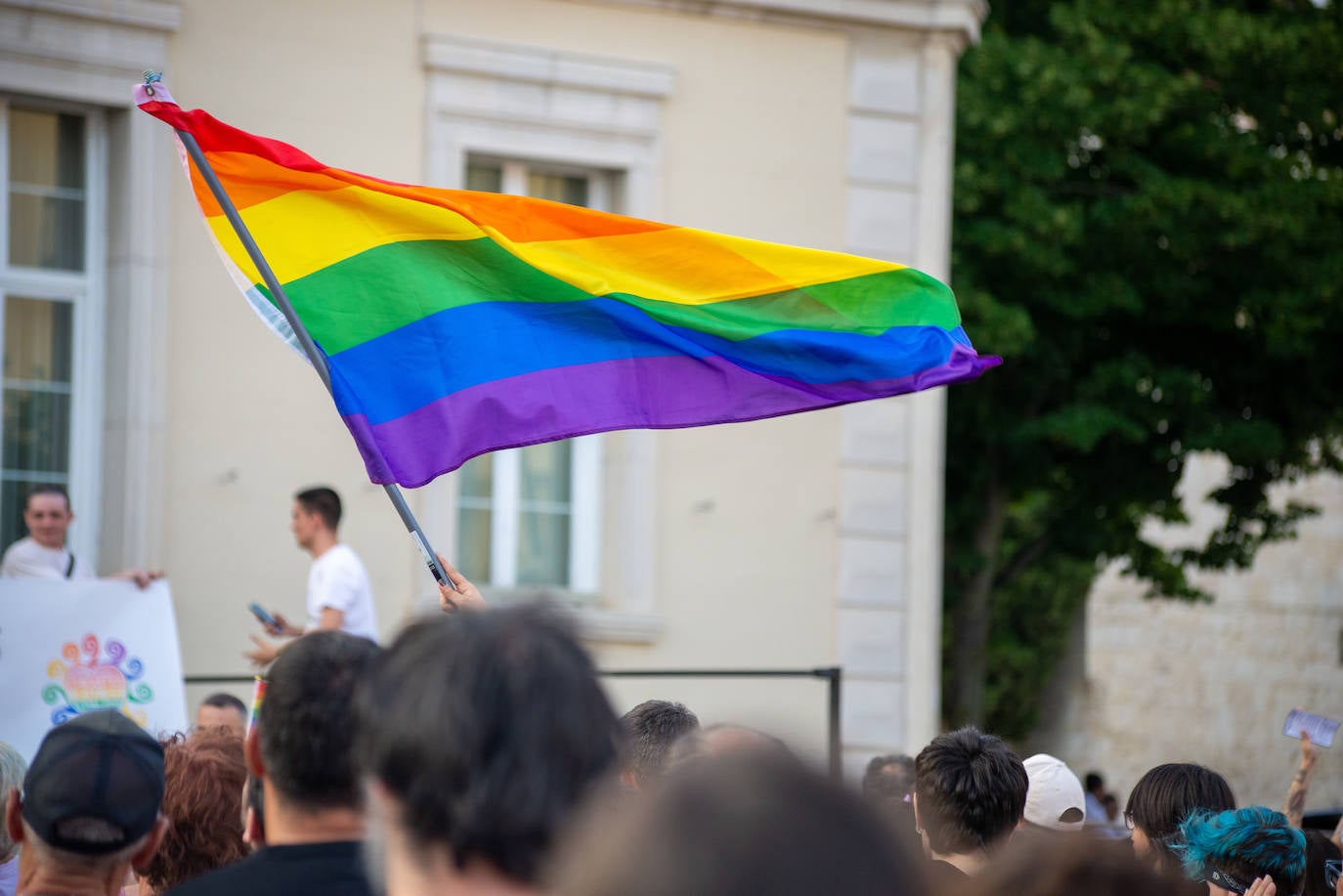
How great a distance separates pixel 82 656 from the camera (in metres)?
8.65

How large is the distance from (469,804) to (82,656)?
694 cm

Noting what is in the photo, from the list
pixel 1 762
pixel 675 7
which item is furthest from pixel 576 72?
pixel 1 762

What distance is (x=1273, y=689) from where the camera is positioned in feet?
103

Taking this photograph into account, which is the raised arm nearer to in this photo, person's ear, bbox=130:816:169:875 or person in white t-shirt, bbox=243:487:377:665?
person in white t-shirt, bbox=243:487:377:665

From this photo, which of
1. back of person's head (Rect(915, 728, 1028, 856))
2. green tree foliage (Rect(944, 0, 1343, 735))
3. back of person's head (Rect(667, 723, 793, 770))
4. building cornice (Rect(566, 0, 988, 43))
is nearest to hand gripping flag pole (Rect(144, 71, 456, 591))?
back of person's head (Rect(915, 728, 1028, 856))

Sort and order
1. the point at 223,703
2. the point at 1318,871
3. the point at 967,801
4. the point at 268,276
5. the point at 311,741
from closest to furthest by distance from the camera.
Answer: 1. the point at 311,741
2. the point at 967,801
3. the point at 1318,871
4. the point at 268,276
5. the point at 223,703

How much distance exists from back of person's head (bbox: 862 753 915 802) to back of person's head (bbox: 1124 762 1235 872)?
1.64 m

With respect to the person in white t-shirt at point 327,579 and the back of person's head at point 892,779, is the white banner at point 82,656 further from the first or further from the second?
the back of person's head at point 892,779


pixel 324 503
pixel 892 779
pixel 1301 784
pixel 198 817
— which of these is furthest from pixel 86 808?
pixel 324 503

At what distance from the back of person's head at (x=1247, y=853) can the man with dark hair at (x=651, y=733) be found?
4.30 ft

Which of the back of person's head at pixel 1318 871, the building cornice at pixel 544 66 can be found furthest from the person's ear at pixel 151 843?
the building cornice at pixel 544 66

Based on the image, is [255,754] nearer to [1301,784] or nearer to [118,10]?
[1301,784]

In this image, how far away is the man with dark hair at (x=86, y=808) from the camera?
3.14m

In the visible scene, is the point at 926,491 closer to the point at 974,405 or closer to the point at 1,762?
the point at 974,405
